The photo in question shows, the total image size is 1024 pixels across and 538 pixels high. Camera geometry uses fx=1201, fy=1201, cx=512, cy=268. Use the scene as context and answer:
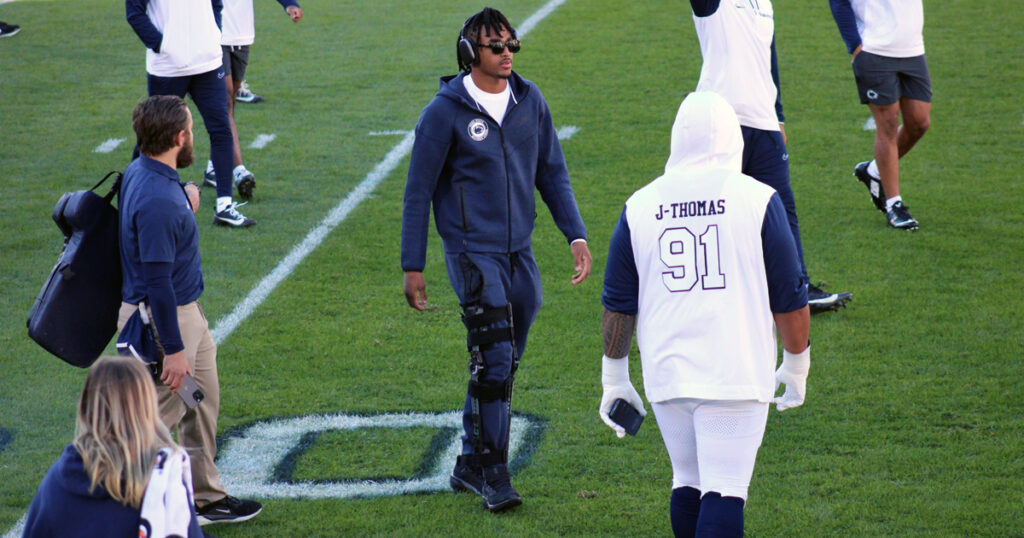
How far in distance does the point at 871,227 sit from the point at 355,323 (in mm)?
4188

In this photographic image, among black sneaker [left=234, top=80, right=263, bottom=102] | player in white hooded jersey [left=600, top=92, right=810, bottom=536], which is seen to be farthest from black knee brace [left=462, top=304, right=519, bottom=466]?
black sneaker [left=234, top=80, right=263, bottom=102]

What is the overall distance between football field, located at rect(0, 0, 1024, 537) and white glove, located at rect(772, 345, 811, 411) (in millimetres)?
843

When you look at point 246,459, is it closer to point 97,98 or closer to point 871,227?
point 871,227

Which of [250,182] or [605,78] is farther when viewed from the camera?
[605,78]

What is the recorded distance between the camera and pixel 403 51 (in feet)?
52.2

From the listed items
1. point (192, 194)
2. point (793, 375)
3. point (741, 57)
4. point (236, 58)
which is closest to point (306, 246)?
point (236, 58)

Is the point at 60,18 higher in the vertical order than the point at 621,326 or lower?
lower

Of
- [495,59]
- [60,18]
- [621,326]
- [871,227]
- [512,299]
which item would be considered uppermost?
[495,59]

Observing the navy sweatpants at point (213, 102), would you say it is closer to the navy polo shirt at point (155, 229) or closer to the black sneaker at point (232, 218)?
the black sneaker at point (232, 218)

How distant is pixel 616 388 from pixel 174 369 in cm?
173

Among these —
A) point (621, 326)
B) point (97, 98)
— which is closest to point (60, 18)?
point (97, 98)

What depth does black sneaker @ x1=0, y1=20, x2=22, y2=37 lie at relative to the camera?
16656 millimetres

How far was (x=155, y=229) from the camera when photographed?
4523 millimetres

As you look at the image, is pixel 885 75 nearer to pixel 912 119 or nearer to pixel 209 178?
pixel 912 119
